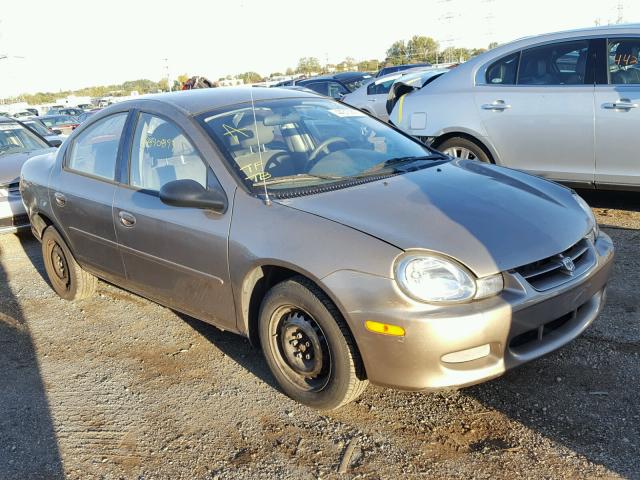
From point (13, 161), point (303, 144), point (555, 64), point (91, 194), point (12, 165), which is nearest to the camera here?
point (303, 144)

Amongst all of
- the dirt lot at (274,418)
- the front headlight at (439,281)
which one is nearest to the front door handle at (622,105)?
the dirt lot at (274,418)

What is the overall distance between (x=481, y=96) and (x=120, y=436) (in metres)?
4.64

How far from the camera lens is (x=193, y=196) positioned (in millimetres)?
3154

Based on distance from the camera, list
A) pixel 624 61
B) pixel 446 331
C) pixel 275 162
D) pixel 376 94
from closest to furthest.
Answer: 1. pixel 446 331
2. pixel 275 162
3. pixel 624 61
4. pixel 376 94

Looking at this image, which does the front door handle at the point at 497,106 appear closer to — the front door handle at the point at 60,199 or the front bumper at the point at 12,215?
the front door handle at the point at 60,199

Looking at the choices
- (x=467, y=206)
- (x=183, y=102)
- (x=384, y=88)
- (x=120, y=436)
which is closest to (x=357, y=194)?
(x=467, y=206)

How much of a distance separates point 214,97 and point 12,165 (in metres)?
4.54

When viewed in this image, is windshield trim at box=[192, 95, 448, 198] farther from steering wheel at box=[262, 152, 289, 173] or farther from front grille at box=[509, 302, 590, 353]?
front grille at box=[509, 302, 590, 353]

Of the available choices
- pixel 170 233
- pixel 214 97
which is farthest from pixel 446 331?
pixel 214 97

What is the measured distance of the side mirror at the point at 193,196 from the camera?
124 inches

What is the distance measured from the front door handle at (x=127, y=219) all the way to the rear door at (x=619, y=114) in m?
4.04

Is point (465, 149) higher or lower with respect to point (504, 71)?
lower

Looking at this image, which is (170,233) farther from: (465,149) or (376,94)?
(376,94)

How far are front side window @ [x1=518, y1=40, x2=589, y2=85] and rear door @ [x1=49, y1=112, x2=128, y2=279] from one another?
384cm
